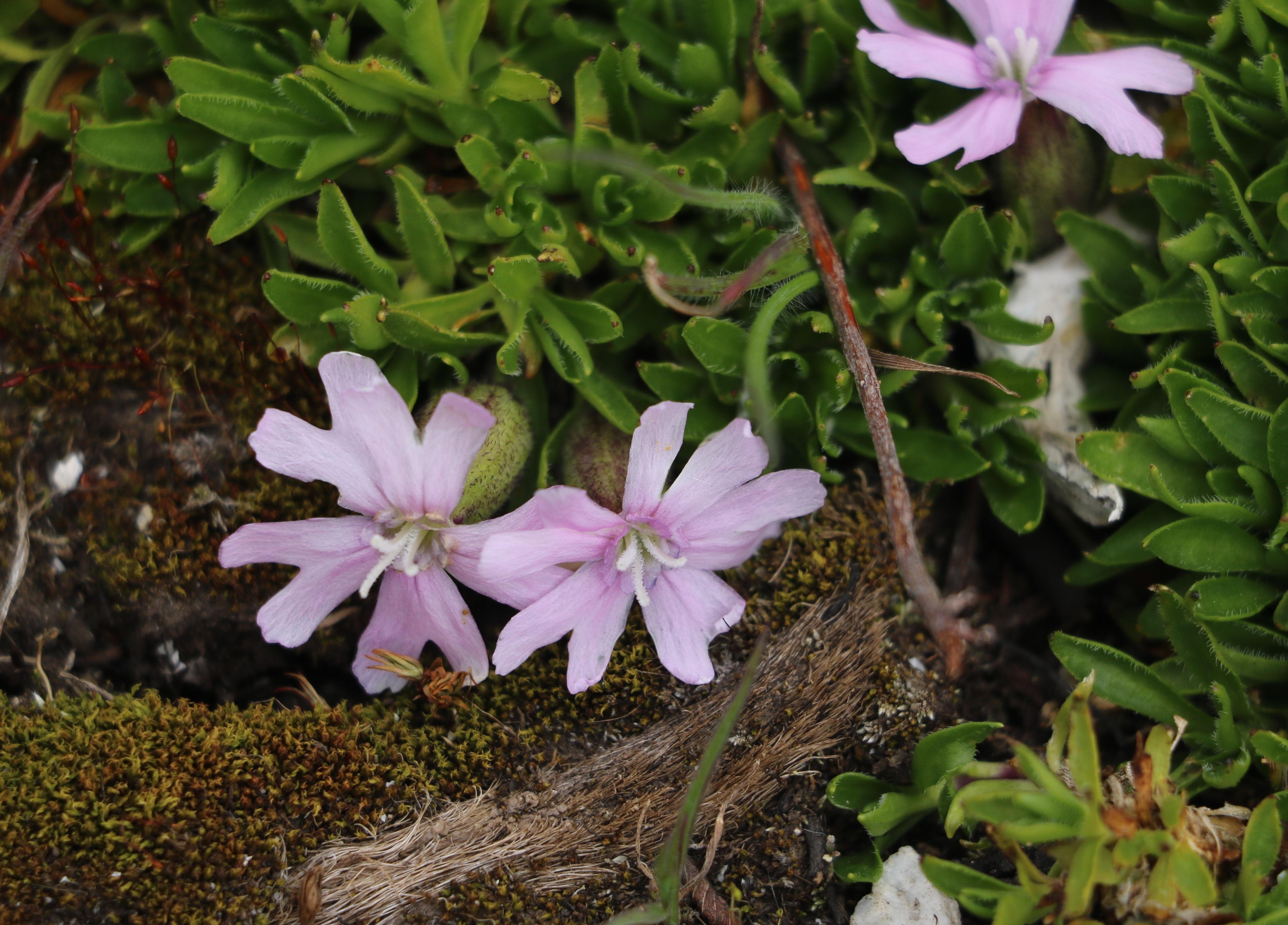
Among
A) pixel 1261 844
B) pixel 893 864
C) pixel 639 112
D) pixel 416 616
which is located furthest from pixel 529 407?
pixel 1261 844

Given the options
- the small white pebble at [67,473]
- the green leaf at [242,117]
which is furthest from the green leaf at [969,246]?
the small white pebble at [67,473]

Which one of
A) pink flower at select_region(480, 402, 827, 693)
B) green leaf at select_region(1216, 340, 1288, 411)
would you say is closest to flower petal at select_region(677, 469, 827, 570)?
pink flower at select_region(480, 402, 827, 693)

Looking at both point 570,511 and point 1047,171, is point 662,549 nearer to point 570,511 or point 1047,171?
point 570,511

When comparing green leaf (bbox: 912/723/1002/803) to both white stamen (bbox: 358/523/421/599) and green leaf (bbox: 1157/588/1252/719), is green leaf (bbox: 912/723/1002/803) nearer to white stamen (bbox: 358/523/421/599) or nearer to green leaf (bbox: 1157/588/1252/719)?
green leaf (bbox: 1157/588/1252/719)

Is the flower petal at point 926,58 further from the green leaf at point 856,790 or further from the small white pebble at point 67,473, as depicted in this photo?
the small white pebble at point 67,473

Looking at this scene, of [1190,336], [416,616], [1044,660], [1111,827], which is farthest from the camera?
[1044,660]

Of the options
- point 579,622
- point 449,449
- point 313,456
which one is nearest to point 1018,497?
point 579,622

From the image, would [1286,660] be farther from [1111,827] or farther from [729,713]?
[729,713]
